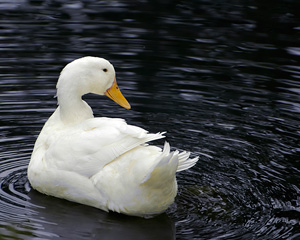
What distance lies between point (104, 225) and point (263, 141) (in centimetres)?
237

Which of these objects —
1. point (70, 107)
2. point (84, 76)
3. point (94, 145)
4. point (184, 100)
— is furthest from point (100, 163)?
point (184, 100)

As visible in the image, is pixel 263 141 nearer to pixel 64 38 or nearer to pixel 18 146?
pixel 18 146

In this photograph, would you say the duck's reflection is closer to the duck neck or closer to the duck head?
the duck neck

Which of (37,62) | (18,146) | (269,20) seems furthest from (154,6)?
(18,146)

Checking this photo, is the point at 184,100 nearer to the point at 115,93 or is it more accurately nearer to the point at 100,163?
the point at 115,93

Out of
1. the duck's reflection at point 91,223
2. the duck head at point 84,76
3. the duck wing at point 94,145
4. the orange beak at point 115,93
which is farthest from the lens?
the orange beak at point 115,93

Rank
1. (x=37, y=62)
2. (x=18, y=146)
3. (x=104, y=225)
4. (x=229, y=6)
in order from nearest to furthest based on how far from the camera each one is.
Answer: (x=104, y=225) < (x=18, y=146) < (x=37, y=62) < (x=229, y=6)

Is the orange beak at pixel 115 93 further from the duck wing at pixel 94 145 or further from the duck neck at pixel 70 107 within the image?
the duck wing at pixel 94 145

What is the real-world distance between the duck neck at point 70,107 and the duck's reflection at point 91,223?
85 centimetres

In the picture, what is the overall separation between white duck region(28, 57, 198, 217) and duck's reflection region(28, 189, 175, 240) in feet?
0.29

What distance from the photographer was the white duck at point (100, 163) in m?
5.52

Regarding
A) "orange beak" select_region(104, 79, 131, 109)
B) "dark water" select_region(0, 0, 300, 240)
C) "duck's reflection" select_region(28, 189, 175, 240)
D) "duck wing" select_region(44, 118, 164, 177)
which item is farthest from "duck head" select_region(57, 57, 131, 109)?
"duck's reflection" select_region(28, 189, 175, 240)

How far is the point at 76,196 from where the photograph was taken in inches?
236

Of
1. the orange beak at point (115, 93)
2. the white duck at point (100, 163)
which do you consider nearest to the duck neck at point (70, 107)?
the white duck at point (100, 163)
